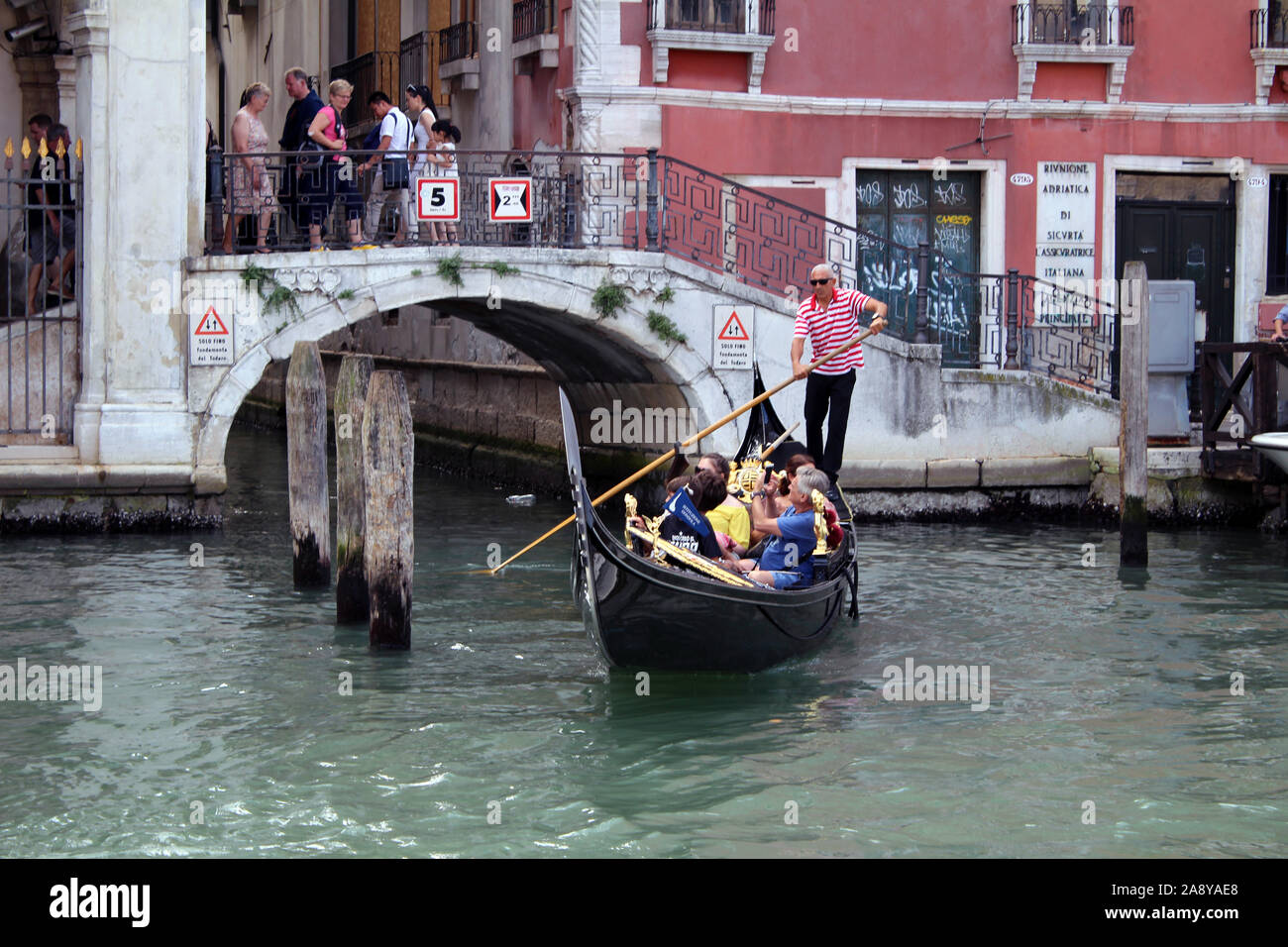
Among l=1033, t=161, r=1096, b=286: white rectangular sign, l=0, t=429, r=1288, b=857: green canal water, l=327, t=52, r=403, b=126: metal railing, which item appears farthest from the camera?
l=327, t=52, r=403, b=126: metal railing

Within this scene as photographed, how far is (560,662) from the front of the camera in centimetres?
746

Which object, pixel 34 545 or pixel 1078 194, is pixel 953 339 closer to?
pixel 1078 194

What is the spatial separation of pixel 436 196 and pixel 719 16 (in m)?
2.75

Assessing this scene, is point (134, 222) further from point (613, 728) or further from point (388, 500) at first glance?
point (613, 728)

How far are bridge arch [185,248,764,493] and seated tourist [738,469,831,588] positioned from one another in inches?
154

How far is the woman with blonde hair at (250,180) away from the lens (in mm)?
10594

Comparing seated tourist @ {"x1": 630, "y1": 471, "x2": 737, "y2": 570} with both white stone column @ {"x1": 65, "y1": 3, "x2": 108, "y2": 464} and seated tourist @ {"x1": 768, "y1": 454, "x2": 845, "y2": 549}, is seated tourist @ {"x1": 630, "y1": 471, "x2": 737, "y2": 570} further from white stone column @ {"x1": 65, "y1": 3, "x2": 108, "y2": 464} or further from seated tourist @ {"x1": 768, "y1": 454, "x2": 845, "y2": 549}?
white stone column @ {"x1": 65, "y1": 3, "x2": 108, "y2": 464}

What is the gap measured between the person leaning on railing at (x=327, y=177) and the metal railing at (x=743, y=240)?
0.06 ft

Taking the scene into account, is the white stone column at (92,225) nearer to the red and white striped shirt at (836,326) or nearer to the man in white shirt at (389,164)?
the man in white shirt at (389,164)

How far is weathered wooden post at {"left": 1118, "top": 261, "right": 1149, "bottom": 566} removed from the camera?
31.9 feet

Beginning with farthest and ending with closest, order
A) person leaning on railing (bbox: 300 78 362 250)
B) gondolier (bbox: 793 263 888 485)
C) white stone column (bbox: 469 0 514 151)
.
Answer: white stone column (bbox: 469 0 514 151) < person leaning on railing (bbox: 300 78 362 250) < gondolier (bbox: 793 263 888 485)

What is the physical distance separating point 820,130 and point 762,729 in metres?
7.15

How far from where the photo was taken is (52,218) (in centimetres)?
1064

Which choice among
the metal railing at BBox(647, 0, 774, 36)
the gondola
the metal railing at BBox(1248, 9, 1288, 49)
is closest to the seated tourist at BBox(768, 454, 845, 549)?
the gondola
